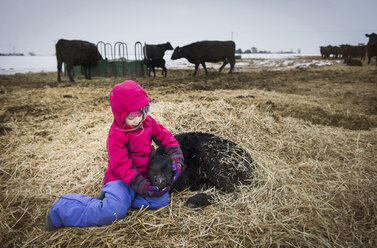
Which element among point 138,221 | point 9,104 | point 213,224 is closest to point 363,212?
point 213,224

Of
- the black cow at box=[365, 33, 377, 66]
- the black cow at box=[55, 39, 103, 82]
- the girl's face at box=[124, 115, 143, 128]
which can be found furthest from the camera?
the black cow at box=[365, 33, 377, 66]

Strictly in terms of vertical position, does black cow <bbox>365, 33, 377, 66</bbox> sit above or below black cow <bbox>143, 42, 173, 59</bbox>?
above

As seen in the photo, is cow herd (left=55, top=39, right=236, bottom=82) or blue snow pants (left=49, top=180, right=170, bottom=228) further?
cow herd (left=55, top=39, right=236, bottom=82)

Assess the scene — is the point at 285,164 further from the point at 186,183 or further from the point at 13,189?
the point at 13,189

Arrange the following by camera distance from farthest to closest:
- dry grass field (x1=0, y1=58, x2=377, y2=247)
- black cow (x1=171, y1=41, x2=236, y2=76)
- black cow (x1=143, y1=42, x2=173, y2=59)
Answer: black cow (x1=143, y1=42, x2=173, y2=59) → black cow (x1=171, y1=41, x2=236, y2=76) → dry grass field (x1=0, y1=58, x2=377, y2=247)

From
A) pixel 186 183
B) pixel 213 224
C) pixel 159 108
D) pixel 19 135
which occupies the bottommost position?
pixel 213 224

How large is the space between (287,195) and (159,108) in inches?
121

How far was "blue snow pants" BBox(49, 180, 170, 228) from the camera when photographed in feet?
6.05

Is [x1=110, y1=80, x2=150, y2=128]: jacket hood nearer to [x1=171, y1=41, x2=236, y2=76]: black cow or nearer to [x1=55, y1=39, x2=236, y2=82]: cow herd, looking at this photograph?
[x1=55, y1=39, x2=236, y2=82]: cow herd

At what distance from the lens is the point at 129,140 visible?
7.38 feet

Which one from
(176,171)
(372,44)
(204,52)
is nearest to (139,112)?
(176,171)

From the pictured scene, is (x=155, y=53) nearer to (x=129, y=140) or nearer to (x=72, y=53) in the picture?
(x=72, y=53)

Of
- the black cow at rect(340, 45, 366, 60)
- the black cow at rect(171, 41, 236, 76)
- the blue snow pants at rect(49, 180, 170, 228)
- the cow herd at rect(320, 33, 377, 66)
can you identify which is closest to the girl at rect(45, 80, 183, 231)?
the blue snow pants at rect(49, 180, 170, 228)

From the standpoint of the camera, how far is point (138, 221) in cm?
200
